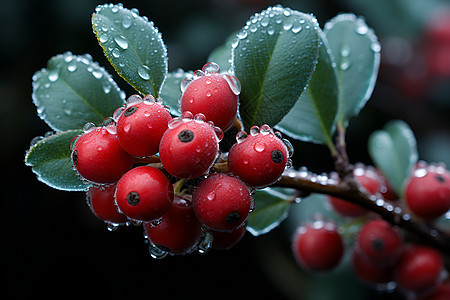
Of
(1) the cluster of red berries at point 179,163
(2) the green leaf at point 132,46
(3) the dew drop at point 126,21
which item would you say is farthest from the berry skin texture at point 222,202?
(3) the dew drop at point 126,21

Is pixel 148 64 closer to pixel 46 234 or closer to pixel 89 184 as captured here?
pixel 89 184

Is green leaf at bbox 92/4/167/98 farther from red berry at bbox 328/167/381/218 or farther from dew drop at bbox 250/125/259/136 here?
red berry at bbox 328/167/381/218

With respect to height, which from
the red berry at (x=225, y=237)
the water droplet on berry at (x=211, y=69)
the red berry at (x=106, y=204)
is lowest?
the red berry at (x=225, y=237)

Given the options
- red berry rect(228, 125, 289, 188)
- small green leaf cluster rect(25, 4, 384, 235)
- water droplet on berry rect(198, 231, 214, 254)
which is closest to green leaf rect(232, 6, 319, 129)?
small green leaf cluster rect(25, 4, 384, 235)

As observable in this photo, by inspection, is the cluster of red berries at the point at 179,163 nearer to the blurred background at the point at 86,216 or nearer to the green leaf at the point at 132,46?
the green leaf at the point at 132,46

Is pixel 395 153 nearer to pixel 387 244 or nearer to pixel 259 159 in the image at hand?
pixel 387 244

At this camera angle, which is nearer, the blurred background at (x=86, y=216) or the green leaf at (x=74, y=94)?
the green leaf at (x=74, y=94)

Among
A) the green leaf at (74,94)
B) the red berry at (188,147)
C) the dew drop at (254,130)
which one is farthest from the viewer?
the green leaf at (74,94)
